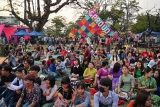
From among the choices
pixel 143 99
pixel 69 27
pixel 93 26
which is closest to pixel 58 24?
pixel 69 27

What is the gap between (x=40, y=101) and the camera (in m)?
4.89

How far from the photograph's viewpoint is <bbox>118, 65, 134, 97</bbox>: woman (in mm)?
6398

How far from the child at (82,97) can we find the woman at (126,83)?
176 centimetres

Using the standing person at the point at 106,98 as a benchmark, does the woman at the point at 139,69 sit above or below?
below

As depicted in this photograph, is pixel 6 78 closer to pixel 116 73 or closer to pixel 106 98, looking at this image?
pixel 106 98

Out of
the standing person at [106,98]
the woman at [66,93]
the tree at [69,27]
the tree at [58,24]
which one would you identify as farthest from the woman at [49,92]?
the tree at [69,27]

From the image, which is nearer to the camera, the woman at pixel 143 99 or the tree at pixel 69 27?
the woman at pixel 143 99

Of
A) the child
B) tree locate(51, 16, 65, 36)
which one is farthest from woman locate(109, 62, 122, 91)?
tree locate(51, 16, 65, 36)

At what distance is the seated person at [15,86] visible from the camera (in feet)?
17.9

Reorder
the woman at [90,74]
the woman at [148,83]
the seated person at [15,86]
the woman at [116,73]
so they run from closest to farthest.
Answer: the seated person at [15,86], the woman at [148,83], the woman at [116,73], the woman at [90,74]

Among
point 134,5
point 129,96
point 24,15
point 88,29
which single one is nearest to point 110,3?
point 134,5

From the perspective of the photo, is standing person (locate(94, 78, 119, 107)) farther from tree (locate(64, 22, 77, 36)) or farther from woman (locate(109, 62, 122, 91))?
tree (locate(64, 22, 77, 36))

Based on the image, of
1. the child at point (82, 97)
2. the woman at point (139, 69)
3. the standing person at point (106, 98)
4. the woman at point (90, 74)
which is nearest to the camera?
the standing person at point (106, 98)

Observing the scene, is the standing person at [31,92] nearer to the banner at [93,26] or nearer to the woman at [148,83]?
the woman at [148,83]
